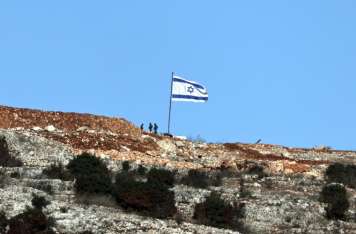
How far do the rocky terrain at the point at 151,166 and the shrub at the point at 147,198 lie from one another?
449 mm

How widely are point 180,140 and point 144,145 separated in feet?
22.7

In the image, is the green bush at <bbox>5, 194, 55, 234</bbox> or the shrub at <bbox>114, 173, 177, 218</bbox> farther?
the shrub at <bbox>114, 173, 177, 218</bbox>

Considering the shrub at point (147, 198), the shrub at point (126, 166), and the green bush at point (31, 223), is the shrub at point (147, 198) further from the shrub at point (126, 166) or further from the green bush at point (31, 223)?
the shrub at point (126, 166)

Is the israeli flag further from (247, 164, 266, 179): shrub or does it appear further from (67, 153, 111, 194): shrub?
(67, 153, 111, 194): shrub

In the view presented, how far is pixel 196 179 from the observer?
45781 millimetres

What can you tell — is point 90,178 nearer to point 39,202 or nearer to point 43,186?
point 43,186

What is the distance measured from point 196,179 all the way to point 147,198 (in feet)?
33.5

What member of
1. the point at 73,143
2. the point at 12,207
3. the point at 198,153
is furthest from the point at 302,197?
the point at 198,153

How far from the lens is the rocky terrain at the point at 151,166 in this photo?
3259cm

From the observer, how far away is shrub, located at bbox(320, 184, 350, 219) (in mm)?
38875

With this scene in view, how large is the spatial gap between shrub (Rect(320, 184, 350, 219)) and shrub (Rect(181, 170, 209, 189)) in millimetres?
5404

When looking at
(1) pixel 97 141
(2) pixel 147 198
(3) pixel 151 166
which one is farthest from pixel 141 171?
(1) pixel 97 141

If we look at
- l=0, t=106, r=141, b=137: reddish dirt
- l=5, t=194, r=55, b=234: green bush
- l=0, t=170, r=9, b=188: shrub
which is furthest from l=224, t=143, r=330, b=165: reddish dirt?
l=5, t=194, r=55, b=234: green bush

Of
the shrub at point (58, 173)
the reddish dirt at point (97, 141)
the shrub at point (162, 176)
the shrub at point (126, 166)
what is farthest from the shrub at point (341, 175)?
the shrub at point (58, 173)
